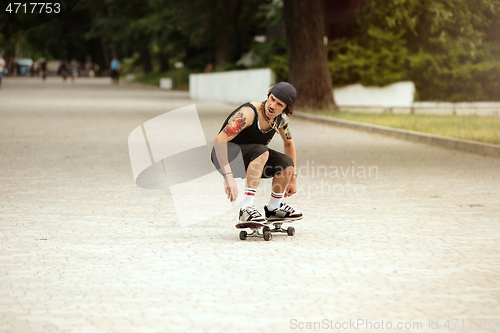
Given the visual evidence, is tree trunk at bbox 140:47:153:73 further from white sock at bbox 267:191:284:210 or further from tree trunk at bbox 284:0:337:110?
white sock at bbox 267:191:284:210

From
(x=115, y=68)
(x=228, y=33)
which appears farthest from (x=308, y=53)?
(x=115, y=68)

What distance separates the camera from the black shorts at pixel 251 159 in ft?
24.3

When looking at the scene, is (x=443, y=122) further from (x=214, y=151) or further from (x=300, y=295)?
(x=300, y=295)

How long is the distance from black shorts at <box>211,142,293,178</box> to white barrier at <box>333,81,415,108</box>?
82.4 ft

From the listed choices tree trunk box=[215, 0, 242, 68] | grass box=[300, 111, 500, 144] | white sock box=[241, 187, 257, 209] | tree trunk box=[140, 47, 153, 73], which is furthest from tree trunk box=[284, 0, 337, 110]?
tree trunk box=[140, 47, 153, 73]

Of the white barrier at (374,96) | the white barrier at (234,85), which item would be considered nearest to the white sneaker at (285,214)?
the white barrier at (234,85)

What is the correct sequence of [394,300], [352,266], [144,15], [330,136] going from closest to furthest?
[394,300], [352,266], [330,136], [144,15]

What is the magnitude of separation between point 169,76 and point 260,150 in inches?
2237

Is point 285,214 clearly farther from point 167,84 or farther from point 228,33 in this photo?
point 167,84

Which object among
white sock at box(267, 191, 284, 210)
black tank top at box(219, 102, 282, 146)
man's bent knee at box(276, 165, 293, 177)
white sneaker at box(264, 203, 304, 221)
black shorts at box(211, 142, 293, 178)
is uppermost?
black tank top at box(219, 102, 282, 146)

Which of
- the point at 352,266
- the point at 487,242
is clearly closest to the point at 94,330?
the point at 352,266

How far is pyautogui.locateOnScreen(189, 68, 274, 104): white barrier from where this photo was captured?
32.2m

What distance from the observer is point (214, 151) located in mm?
7422

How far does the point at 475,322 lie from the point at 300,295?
1134mm
